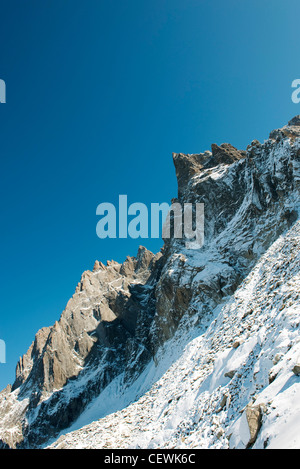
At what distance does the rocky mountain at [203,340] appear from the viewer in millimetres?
13008

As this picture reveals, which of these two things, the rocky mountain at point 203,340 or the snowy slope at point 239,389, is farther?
the rocky mountain at point 203,340

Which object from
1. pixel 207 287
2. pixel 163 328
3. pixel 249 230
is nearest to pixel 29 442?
pixel 163 328

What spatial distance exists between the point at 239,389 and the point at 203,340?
17.3 meters

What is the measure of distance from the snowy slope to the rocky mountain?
0.07 metres

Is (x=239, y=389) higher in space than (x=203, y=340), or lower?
higher

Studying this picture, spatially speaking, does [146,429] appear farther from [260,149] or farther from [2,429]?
[2,429]

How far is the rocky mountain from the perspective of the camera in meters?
13.0

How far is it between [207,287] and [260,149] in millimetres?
25236

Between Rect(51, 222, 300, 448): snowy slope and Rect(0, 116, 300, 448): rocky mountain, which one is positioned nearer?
Rect(51, 222, 300, 448): snowy slope

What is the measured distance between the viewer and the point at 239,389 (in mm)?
13758

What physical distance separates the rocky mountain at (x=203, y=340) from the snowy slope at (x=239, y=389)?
0.07m

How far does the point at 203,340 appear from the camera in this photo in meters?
30.6

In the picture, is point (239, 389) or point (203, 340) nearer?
point (239, 389)
